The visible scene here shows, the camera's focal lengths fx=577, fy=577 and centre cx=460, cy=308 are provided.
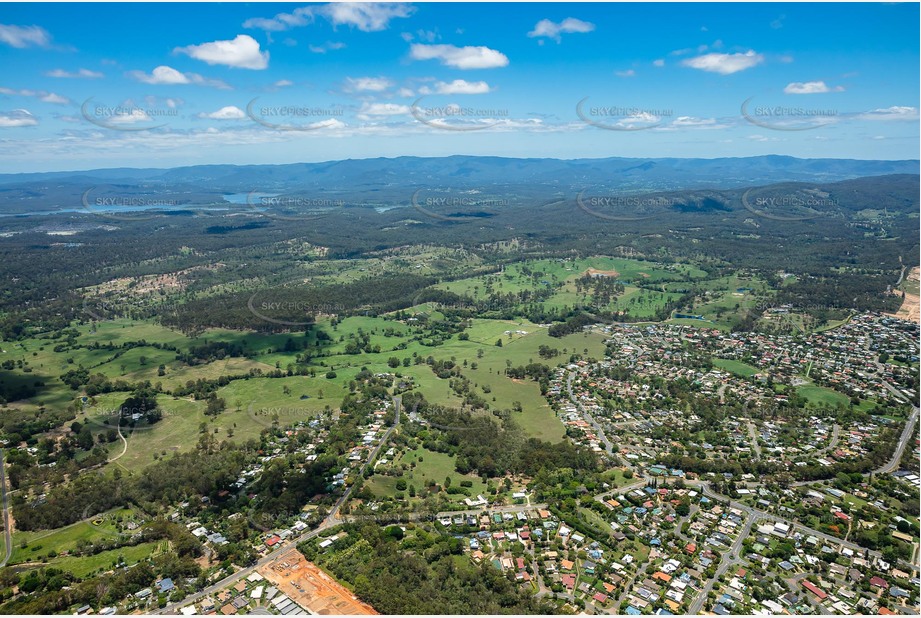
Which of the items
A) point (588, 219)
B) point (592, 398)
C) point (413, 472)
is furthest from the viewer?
point (588, 219)

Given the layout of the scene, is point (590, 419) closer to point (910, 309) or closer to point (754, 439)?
point (754, 439)

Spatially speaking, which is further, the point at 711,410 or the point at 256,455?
the point at 711,410

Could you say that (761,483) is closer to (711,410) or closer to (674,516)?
(674,516)

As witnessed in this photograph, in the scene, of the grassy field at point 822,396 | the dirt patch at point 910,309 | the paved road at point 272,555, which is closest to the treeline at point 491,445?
the paved road at point 272,555

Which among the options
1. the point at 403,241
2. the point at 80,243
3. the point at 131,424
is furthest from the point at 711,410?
the point at 80,243

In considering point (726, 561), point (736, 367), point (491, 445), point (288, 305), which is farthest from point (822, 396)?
point (288, 305)

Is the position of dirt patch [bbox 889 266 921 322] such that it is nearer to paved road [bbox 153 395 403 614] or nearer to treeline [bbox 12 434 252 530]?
paved road [bbox 153 395 403 614]

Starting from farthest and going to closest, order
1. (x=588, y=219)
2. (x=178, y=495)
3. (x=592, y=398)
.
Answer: (x=588, y=219), (x=592, y=398), (x=178, y=495)

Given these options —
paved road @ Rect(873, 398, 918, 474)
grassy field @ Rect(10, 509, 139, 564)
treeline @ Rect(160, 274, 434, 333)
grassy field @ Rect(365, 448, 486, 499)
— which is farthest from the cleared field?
paved road @ Rect(873, 398, 918, 474)
